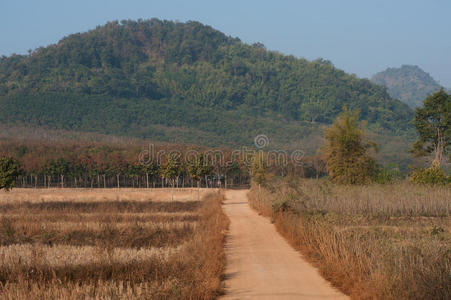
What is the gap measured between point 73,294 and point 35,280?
6.96 ft

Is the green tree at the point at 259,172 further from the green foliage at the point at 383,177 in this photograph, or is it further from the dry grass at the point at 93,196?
the green foliage at the point at 383,177

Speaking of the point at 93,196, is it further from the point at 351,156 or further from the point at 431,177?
the point at 431,177

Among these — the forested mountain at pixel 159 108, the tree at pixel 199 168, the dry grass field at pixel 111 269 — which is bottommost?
the dry grass field at pixel 111 269

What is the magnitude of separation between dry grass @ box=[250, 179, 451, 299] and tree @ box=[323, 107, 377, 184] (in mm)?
3467

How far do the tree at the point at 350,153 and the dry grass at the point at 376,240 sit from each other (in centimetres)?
347

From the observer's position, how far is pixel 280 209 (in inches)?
923

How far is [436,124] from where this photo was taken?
3941 cm

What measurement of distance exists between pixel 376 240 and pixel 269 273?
249cm

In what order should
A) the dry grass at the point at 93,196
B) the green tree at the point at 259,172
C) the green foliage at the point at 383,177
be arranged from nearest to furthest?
the green foliage at the point at 383,177 < the dry grass at the point at 93,196 < the green tree at the point at 259,172

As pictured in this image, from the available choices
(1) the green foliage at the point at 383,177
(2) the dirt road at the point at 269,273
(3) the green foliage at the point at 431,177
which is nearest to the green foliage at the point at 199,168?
(1) the green foliage at the point at 383,177

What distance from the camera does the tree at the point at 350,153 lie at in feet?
99.7

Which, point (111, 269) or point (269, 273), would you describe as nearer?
point (111, 269)

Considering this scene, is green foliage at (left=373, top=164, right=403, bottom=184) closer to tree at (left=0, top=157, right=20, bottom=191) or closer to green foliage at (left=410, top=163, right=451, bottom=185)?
green foliage at (left=410, top=163, right=451, bottom=185)

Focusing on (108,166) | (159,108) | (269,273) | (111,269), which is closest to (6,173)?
(111,269)
